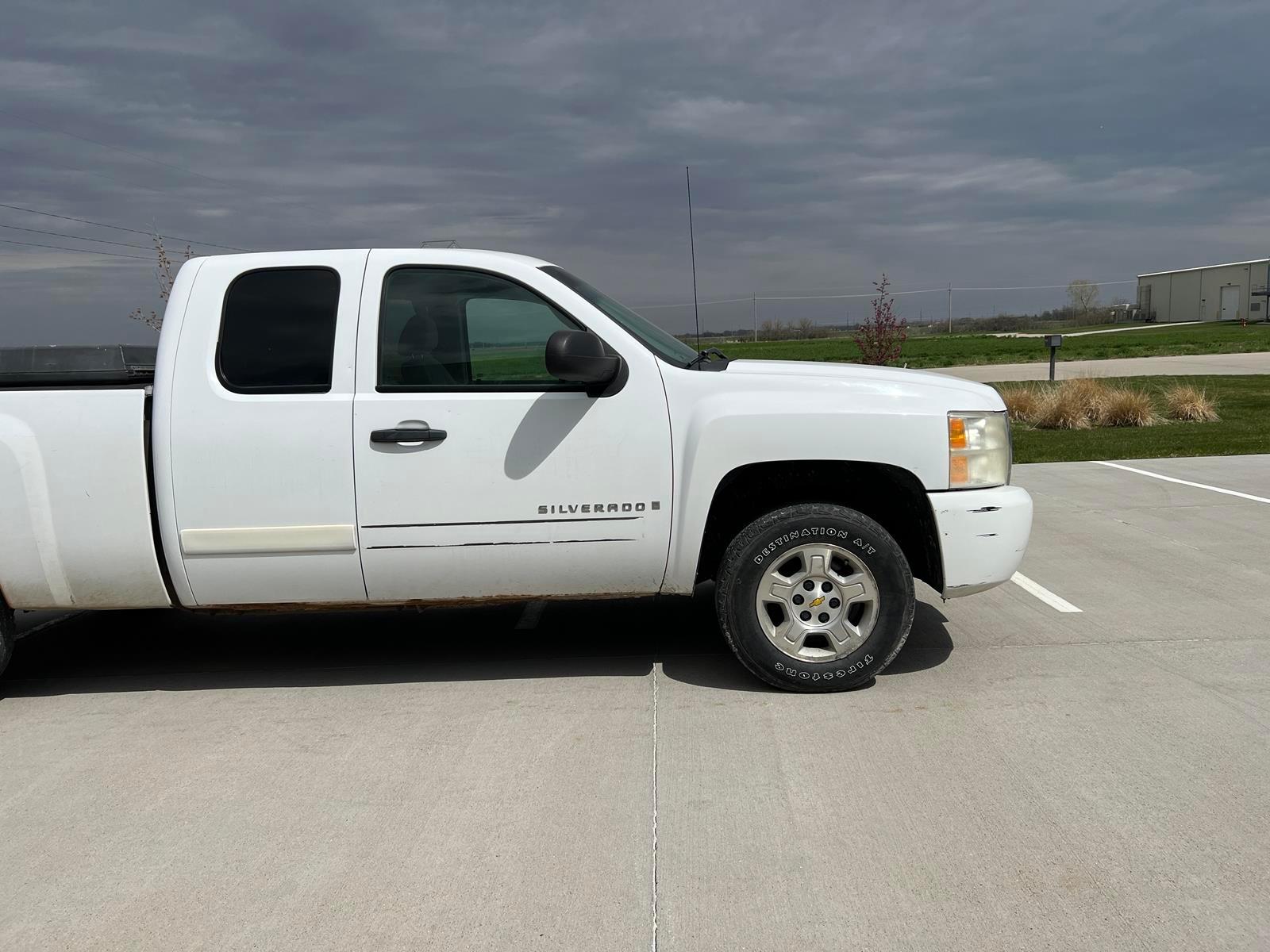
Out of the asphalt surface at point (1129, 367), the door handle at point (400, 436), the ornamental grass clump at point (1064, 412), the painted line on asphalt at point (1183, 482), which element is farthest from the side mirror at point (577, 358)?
the asphalt surface at point (1129, 367)

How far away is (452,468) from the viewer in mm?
4625

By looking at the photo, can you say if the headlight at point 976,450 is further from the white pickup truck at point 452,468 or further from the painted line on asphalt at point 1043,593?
the painted line on asphalt at point 1043,593

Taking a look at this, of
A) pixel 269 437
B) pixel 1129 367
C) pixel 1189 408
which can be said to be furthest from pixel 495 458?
pixel 1129 367

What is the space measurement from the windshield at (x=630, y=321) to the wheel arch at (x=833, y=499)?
0.63 m

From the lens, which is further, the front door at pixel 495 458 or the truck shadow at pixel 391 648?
the truck shadow at pixel 391 648

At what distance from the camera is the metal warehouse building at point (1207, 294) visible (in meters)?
63.3

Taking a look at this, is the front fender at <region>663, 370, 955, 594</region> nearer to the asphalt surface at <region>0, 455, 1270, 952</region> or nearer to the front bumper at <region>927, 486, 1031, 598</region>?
the front bumper at <region>927, 486, 1031, 598</region>

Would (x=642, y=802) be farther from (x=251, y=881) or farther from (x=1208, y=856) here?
(x=1208, y=856)

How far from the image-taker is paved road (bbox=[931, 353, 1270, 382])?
23.4 m

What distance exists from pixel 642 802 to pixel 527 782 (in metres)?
0.46

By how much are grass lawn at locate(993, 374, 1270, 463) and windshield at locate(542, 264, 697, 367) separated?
789 centimetres

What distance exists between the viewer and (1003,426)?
15.7ft

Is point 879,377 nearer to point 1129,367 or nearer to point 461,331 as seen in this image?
point 461,331

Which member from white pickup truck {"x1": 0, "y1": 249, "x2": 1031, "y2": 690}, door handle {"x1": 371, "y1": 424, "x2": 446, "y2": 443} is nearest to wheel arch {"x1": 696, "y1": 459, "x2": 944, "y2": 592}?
white pickup truck {"x1": 0, "y1": 249, "x2": 1031, "y2": 690}
